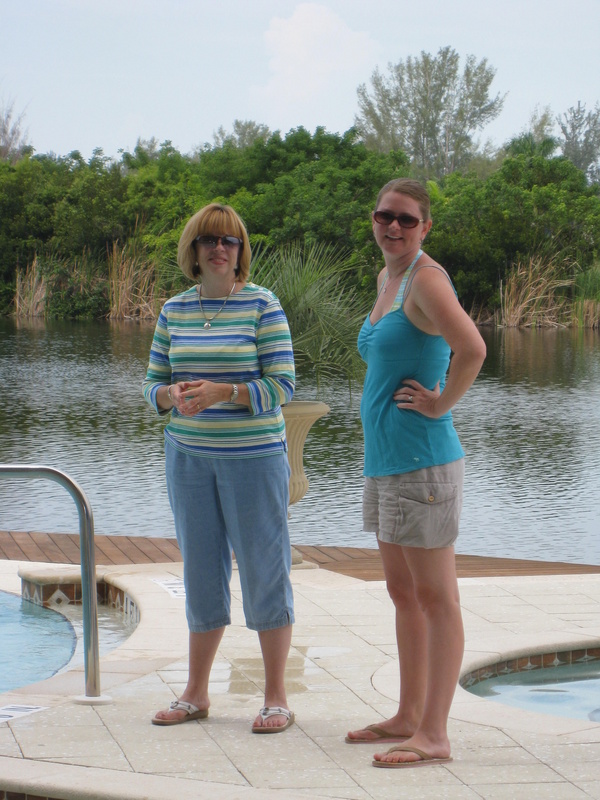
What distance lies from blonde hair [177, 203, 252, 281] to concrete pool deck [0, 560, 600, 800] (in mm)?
1208

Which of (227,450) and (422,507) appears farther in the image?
(227,450)

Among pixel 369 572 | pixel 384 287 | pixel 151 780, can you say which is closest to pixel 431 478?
pixel 384 287

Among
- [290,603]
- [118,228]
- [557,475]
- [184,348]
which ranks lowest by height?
[557,475]

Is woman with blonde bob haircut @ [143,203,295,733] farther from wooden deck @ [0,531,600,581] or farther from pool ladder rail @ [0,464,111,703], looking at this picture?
wooden deck @ [0,531,600,581]

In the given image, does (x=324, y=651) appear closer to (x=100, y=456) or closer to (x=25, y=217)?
(x=100, y=456)

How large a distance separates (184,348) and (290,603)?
718 millimetres

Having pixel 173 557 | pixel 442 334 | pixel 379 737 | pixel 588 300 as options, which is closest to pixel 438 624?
pixel 379 737

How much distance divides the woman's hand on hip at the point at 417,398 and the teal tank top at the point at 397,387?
0.02 metres

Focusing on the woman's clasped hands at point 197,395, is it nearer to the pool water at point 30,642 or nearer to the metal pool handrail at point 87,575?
the metal pool handrail at point 87,575

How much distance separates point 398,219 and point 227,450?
0.72 m

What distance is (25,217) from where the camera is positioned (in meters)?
37.2

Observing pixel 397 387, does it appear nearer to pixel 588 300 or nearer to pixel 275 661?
pixel 275 661

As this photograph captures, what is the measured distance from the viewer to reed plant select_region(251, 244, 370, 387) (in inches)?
248

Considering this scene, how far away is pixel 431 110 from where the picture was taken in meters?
56.5
